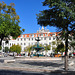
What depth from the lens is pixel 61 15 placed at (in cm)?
1336

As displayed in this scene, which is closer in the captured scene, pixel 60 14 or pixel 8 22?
pixel 60 14

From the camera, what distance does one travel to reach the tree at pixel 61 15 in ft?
44.1

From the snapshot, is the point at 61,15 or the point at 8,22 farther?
the point at 8,22

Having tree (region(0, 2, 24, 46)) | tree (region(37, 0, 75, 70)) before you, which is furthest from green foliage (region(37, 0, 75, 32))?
tree (region(0, 2, 24, 46))

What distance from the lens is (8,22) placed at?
26.1 metres

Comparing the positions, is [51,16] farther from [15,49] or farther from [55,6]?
[15,49]

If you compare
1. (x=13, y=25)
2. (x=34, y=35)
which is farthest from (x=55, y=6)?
(x=34, y=35)

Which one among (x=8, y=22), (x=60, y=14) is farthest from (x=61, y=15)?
(x=8, y=22)

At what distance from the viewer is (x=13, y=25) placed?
2698 centimetres

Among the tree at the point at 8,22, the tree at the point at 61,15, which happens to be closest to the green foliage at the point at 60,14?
the tree at the point at 61,15

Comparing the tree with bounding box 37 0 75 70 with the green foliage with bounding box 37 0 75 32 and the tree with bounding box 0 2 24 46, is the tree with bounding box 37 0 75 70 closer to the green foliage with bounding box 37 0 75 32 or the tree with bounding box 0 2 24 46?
the green foliage with bounding box 37 0 75 32

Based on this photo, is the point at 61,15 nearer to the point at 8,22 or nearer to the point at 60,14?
the point at 60,14

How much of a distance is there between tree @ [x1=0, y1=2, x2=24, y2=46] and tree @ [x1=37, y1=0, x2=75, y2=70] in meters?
11.6

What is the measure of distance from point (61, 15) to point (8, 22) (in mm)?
14497
